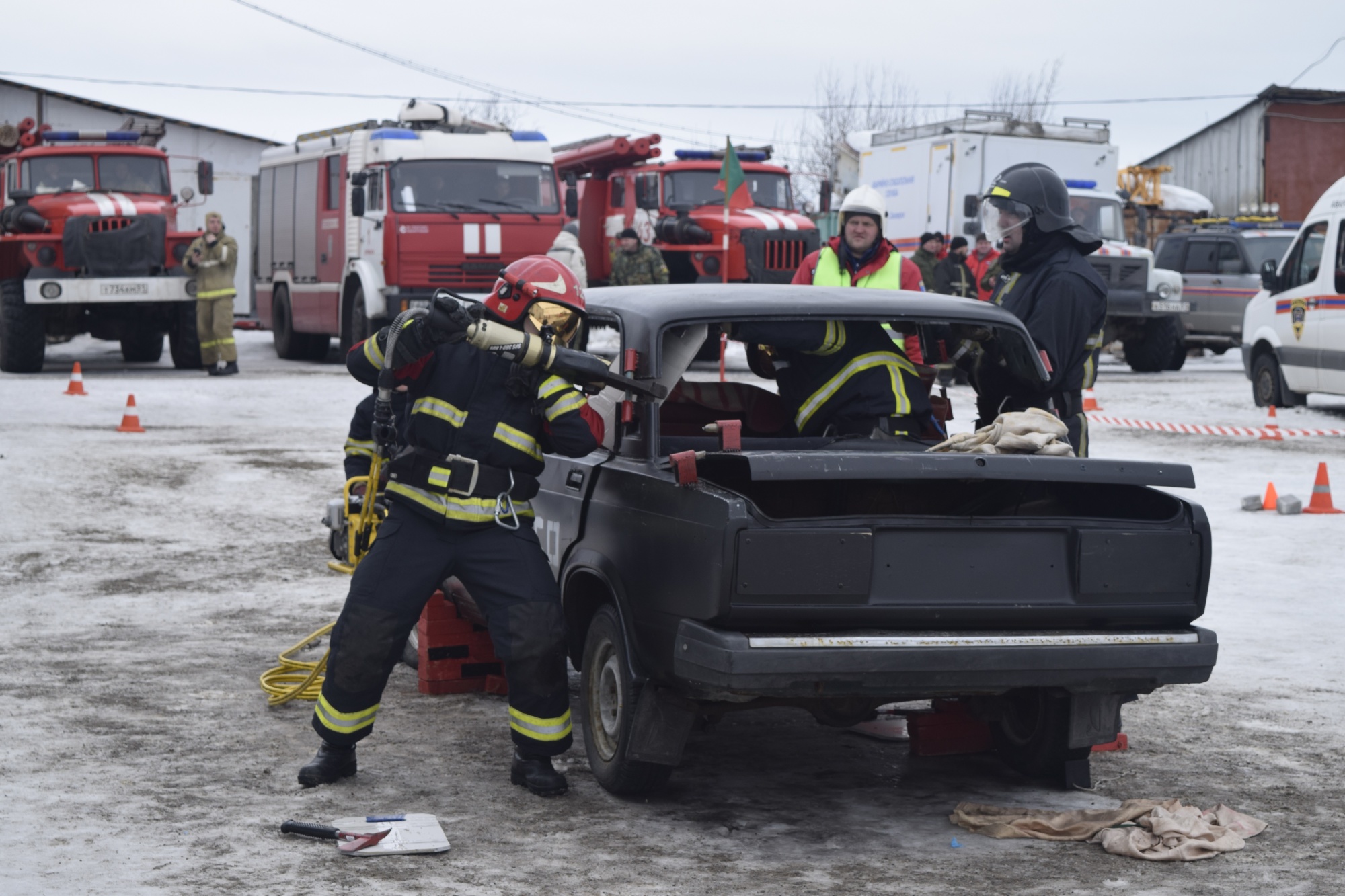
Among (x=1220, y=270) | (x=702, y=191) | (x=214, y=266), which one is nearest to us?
(x=214, y=266)

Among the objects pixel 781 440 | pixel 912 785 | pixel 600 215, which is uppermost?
pixel 600 215

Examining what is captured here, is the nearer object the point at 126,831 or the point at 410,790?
the point at 126,831

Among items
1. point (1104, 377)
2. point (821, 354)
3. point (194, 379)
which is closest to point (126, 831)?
point (821, 354)

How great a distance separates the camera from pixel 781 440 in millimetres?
5691

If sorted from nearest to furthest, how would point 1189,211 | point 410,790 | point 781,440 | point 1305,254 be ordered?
point 410,790, point 781,440, point 1305,254, point 1189,211

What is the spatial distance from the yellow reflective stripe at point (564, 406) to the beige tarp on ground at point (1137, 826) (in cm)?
164

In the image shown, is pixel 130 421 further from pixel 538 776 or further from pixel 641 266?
pixel 538 776

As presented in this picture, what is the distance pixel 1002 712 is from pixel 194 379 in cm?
1585

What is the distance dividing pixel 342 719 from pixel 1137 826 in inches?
92.2

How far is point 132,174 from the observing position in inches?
808

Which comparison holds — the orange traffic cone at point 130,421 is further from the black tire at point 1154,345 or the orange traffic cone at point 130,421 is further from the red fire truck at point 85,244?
the black tire at point 1154,345

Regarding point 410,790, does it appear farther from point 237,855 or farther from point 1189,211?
point 1189,211

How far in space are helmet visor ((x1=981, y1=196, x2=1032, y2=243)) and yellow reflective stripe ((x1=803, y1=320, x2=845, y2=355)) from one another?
93 cm

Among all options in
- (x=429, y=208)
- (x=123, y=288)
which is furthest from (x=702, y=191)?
(x=123, y=288)
